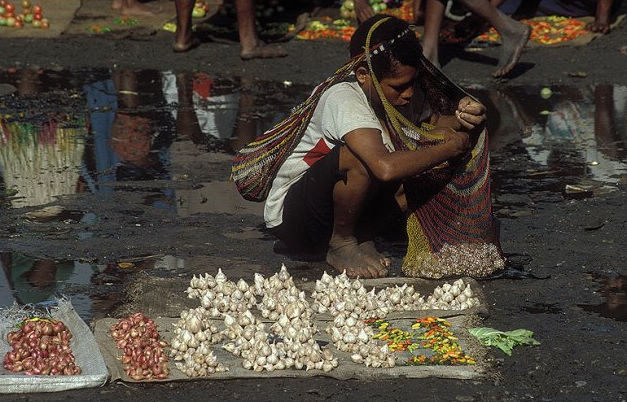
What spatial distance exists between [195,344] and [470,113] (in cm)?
166

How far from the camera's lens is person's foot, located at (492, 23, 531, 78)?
9.38m

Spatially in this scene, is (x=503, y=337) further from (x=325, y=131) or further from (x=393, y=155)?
(x=325, y=131)

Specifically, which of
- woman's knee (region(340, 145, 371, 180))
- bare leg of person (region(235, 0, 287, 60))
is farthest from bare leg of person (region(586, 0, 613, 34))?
woman's knee (region(340, 145, 371, 180))

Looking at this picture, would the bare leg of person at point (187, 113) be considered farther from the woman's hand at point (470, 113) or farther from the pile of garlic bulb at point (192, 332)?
the pile of garlic bulb at point (192, 332)

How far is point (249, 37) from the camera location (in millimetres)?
10344

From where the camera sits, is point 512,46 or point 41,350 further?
point 512,46

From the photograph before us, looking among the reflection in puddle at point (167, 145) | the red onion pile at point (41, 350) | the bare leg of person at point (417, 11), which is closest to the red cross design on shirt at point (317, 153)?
the reflection in puddle at point (167, 145)

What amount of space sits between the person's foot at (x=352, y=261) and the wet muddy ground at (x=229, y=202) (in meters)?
0.13

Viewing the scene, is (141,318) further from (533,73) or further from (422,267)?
(533,73)

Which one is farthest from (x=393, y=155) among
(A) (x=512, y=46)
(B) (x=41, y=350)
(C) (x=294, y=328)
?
(A) (x=512, y=46)

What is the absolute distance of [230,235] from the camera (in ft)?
19.3

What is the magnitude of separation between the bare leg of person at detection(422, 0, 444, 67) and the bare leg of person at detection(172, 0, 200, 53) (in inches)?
84.8

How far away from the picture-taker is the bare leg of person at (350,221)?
16.7 ft

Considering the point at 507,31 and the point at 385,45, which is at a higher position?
the point at 385,45
